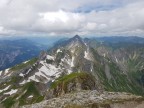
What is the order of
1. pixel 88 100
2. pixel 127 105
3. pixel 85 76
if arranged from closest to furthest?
pixel 88 100 < pixel 127 105 < pixel 85 76

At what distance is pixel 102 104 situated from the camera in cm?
5928

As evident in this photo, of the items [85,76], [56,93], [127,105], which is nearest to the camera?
[127,105]

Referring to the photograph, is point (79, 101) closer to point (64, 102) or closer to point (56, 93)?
point (64, 102)

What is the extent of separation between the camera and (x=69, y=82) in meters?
107

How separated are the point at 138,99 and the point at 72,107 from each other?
18200 mm

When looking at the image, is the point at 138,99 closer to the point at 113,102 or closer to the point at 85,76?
the point at 113,102

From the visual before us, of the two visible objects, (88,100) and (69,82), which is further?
(69,82)

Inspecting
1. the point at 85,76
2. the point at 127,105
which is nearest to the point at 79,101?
the point at 127,105

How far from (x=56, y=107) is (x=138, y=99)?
68.9 ft

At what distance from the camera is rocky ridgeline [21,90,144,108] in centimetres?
5752

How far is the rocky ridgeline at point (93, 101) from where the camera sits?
189ft

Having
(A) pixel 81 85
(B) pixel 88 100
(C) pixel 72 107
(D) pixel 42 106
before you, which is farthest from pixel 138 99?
(A) pixel 81 85

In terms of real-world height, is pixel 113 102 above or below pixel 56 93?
above

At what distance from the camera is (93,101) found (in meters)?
59.4
